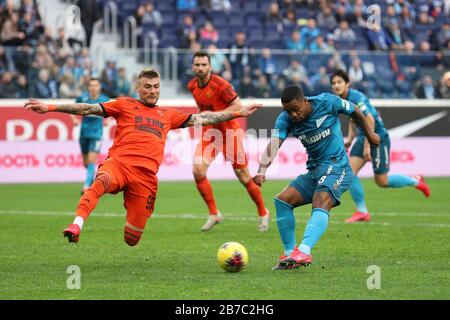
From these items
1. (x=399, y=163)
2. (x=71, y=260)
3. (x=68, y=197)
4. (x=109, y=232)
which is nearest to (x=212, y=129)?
(x=109, y=232)

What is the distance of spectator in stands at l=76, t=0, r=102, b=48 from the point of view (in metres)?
25.6

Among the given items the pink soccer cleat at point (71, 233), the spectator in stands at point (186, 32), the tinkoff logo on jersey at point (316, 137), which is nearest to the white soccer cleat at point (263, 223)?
the tinkoff logo on jersey at point (316, 137)

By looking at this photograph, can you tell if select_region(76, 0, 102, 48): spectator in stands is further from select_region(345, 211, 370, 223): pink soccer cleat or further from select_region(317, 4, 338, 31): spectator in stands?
select_region(345, 211, 370, 223): pink soccer cleat

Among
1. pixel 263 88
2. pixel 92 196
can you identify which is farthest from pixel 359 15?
pixel 92 196

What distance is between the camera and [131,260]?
36.3ft

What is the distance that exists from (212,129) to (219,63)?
10495 millimetres

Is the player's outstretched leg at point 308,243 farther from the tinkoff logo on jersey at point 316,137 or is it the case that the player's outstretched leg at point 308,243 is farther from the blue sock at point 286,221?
the tinkoff logo on jersey at point 316,137

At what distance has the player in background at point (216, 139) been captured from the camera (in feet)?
47.4

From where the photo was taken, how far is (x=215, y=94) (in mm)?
Result: 14508

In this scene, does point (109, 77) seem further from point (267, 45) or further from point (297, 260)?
point (297, 260)

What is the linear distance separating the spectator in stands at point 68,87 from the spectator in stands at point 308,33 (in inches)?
276

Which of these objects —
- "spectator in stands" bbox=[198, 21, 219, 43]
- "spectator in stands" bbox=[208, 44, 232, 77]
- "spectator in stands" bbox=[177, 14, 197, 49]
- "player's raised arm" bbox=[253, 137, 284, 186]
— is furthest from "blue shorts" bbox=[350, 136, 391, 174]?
"spectator in stands" bbox=[198, 21, 219, 43]

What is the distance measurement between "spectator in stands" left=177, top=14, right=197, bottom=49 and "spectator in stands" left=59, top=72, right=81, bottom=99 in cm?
361

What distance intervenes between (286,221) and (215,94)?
4.42 metres
